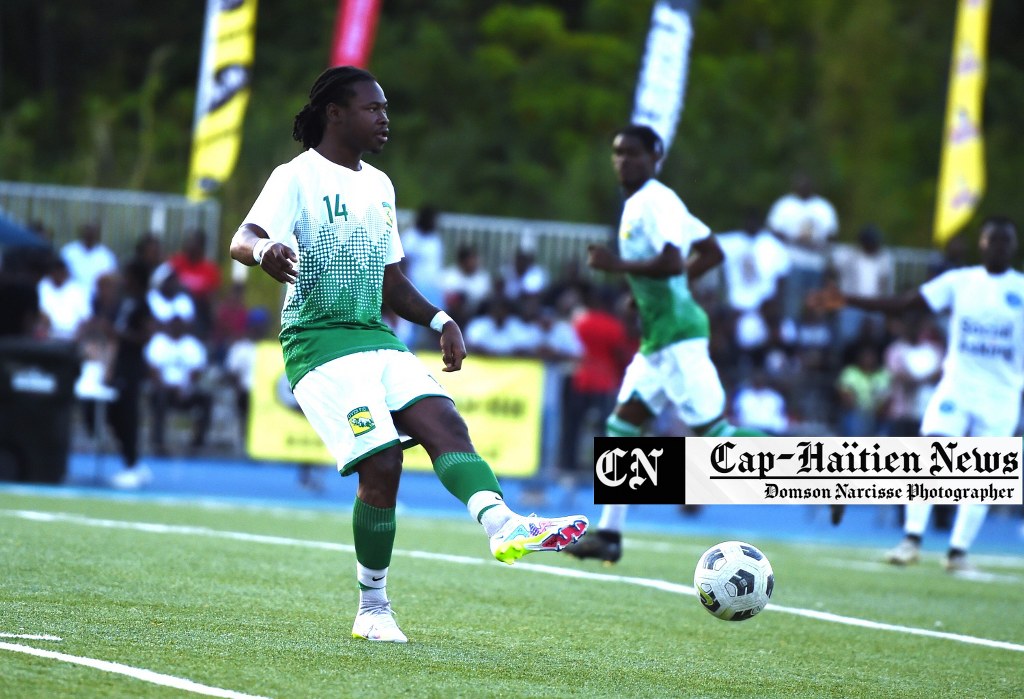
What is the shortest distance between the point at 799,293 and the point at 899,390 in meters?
3.55

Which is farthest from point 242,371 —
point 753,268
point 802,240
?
point 802,240

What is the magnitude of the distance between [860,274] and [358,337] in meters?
16.2

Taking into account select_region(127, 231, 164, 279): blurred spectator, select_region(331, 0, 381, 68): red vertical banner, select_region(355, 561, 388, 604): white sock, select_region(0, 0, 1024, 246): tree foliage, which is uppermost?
select_region(0, 0, 1024, 246): tree foliage

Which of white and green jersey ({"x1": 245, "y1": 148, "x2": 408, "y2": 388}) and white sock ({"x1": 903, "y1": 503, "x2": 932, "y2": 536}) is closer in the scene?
white and green jersey ({"x1": 245, "y1": 148, "x2": 408, "y2": 388})

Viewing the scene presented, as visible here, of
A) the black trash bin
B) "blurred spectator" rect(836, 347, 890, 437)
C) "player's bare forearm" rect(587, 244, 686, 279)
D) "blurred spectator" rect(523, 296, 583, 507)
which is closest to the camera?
"player's bare forearm" rect(587, 244, 686, 279)

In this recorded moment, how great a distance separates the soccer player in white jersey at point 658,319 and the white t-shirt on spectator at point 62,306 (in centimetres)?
977

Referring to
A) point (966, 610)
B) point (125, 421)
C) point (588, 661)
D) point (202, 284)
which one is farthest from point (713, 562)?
point (202, 284)

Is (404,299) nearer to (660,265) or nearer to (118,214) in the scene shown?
(660,265)

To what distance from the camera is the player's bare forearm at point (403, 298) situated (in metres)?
7.09

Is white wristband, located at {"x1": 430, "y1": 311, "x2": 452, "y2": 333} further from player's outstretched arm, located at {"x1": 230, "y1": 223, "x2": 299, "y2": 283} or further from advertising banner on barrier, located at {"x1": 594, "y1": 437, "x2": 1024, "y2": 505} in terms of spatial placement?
advertising banner on barrier, located at {"x1": 594, "y1": 437, "x2": 1024, "y2": 505}

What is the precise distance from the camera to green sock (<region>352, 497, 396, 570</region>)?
22.0 feet

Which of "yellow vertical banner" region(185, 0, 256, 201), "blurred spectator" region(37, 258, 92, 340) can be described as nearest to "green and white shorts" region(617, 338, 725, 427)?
"blurred spectator" region(37, 258, 92, 340)

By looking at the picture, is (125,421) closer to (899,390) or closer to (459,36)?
(899,390)

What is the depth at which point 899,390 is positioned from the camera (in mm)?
18750
